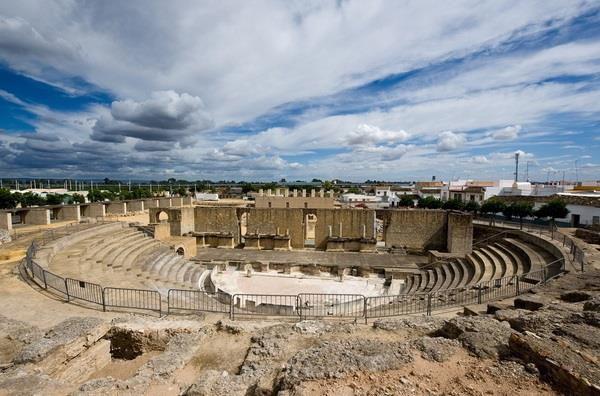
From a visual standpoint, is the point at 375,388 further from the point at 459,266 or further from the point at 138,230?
the point at 138,230

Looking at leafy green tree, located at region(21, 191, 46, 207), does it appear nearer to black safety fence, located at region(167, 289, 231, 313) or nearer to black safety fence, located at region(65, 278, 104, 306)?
black safety fence, located at region(65, 278, 104, 306)

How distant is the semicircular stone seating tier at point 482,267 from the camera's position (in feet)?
46.6

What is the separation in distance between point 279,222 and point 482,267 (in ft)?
49.1

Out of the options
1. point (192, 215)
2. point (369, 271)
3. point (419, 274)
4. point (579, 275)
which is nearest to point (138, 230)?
point (192, 215)

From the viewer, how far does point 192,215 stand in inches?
1015

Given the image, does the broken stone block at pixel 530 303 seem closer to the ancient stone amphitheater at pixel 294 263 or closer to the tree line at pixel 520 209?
the ancient stone amphitheater at pixel 294 263

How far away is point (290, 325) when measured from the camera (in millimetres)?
6543

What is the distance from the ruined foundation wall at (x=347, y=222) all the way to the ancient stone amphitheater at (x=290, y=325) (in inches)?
189

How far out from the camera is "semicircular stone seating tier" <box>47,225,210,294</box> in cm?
1159

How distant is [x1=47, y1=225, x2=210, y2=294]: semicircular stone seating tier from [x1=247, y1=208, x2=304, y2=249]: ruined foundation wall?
673 cm

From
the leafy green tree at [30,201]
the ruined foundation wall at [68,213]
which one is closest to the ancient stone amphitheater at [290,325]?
the ruined foundation wall at [68,213]

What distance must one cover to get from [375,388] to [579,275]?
33.8 ft

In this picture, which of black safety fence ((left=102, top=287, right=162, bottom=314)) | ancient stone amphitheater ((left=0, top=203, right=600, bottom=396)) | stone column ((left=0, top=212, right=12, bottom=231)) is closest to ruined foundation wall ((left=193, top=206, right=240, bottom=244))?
ancient stone amphitheater ((left=0, top=203, right=600, bottom=396))

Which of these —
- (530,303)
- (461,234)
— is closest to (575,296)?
(530,303)
